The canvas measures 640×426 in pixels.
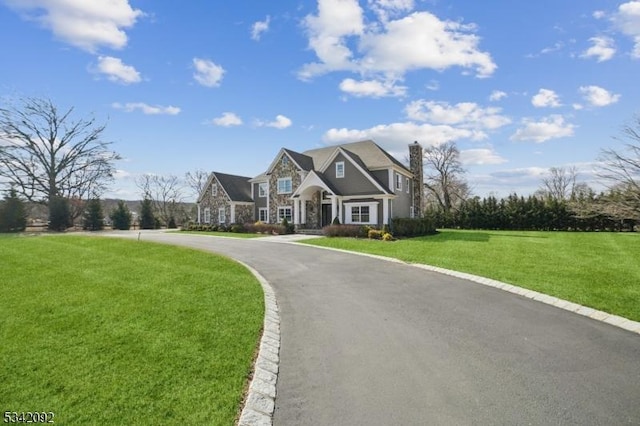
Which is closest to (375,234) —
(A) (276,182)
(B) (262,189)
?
(A) (276,182)

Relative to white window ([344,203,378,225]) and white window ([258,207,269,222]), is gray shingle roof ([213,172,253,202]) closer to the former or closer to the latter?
white window ([258,207,269,222])

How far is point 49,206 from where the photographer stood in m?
36.3

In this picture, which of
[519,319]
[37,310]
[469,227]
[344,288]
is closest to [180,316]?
[37,310]

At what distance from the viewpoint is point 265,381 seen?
3.96 metres

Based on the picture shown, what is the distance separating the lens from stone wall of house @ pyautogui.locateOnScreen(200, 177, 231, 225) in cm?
3375

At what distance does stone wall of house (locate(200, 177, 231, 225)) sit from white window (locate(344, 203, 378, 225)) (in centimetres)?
1361

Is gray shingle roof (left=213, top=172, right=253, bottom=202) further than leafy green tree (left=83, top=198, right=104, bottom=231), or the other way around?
leafy green tree (left=83, top=198, right=104, bottom=231)

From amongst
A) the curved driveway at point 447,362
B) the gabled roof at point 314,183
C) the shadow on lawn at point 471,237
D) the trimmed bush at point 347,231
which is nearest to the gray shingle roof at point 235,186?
the gabled roof at point 314,183

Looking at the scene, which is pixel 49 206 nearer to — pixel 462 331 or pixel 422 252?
pixel 422 252

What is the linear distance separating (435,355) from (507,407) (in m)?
1.25

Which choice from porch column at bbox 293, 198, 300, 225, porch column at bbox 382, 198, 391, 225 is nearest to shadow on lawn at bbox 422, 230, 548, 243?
porch column at bbox 382, 198, 391, 225

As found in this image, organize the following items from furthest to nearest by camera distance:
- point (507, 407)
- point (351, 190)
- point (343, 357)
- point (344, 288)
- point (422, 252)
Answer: point (351, 190)
point (422, 252)
point (344, 288)
point (343, 357)
point (507, 407)

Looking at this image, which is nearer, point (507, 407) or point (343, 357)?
point (507, 407)

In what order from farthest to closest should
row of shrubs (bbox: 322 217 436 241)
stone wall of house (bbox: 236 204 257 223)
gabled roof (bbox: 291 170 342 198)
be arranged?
stone wall of house (bbox: 236 204 257 223)
gabled roof (bbox: 291 170 342 198)
row of shrubs (bbox: 322 217 436 241)
